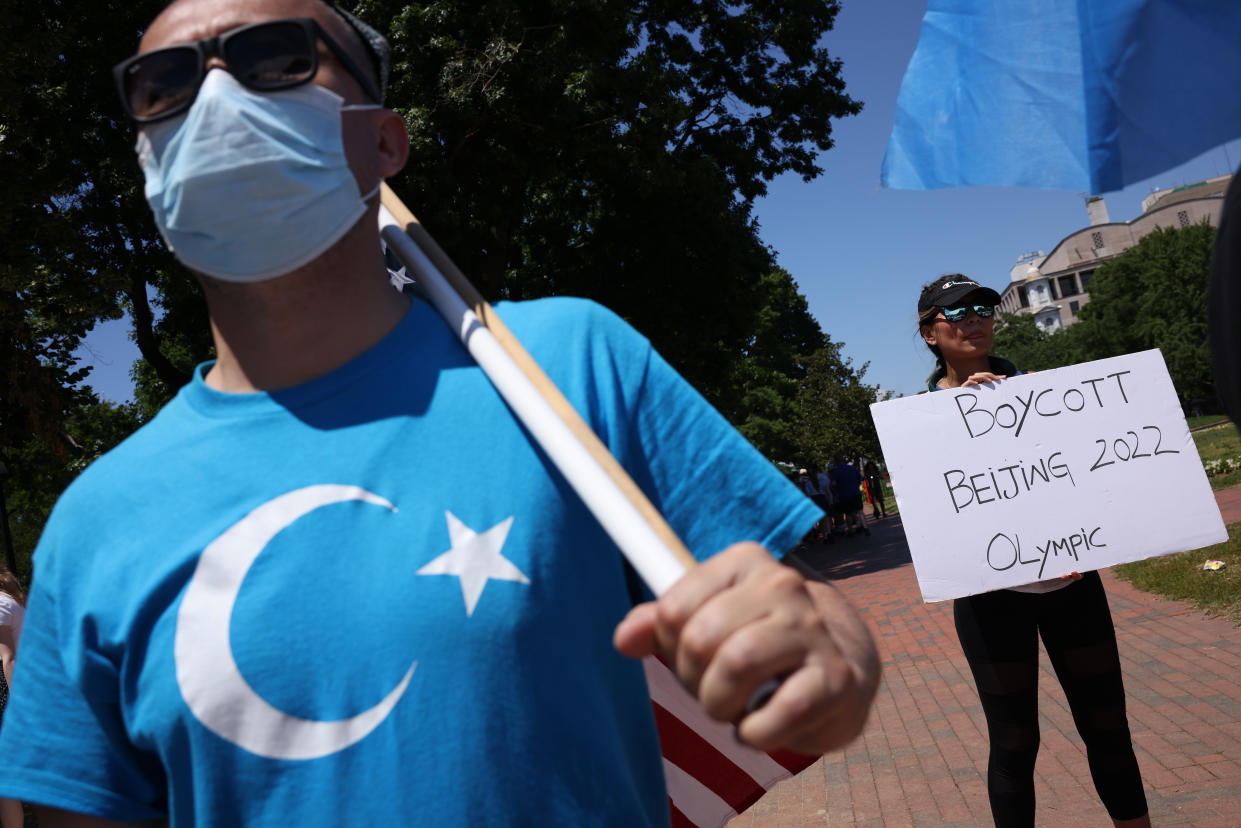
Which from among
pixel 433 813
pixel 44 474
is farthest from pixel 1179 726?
pixel 44 474

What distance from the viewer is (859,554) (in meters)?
19.0

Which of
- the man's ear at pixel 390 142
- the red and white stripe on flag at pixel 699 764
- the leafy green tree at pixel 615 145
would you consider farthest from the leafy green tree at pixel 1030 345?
the man's ear at pixel 390 142

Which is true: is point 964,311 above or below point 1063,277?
above

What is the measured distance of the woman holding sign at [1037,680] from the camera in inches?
124

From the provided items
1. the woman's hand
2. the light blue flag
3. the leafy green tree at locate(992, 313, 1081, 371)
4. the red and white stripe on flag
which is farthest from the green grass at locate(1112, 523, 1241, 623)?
the leafy green tree at locate(992, 313, 1081, 371)

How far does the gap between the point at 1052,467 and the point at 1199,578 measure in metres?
6.01

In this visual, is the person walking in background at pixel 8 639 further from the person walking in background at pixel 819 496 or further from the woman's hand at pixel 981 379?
the person walking in background at pixel 819 496

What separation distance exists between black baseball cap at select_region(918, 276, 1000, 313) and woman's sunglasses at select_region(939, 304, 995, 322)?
0.06ft

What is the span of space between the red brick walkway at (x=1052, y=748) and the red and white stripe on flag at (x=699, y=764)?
125cm

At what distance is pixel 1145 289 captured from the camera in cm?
5919

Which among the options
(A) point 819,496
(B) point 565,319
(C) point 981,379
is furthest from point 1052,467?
(A) point 819,496

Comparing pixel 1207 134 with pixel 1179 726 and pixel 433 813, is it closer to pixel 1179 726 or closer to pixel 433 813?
pixel 433 813

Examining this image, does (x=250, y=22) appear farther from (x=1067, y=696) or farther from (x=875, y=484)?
(x=875, y=484)

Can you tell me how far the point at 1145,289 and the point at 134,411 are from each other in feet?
182
